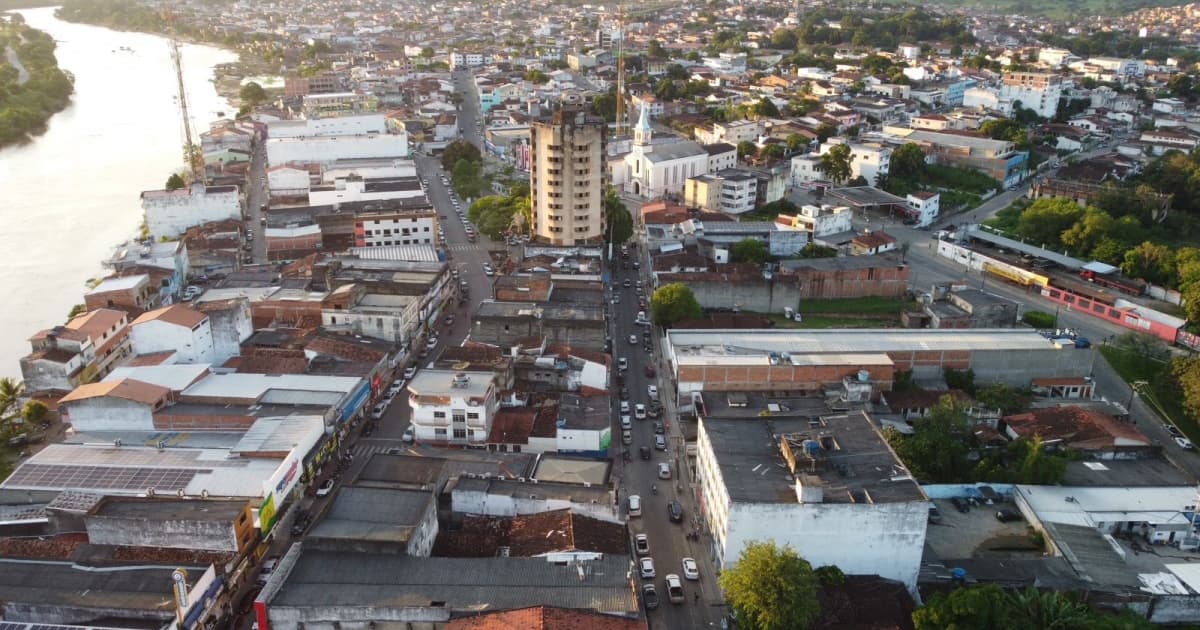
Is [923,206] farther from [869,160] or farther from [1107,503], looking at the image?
[1107,503]

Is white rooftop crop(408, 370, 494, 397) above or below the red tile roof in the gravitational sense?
above

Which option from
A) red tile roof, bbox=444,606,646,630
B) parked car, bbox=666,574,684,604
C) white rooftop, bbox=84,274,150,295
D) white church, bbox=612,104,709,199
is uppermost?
white church, bbox=612,104,709,199

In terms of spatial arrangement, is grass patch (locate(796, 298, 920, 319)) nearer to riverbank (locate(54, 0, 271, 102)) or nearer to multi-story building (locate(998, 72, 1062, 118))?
multi-story building (locate(998, 72, 1062, 118))

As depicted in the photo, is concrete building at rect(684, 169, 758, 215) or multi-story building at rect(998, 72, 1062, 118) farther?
multi-story building at rect(998, 72, 1062, 118)

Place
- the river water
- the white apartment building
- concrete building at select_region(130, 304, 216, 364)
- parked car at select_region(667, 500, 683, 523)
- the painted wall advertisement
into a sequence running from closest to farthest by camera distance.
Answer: the painted wall advertisement
parked car at select_region(667, 500, 683, 523)
concrete building at select_region(130, 304, 216, 364)
the river water
the white apartment building

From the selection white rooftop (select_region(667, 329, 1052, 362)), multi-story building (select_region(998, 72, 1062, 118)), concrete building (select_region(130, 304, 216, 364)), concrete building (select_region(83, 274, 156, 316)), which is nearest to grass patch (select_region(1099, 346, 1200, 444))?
white rooftop (select_region(667, 329, 1052, 362))

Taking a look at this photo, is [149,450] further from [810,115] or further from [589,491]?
[810,115]

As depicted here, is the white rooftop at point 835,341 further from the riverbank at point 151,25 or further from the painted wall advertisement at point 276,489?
Answer: the riverbank at point 151,25
